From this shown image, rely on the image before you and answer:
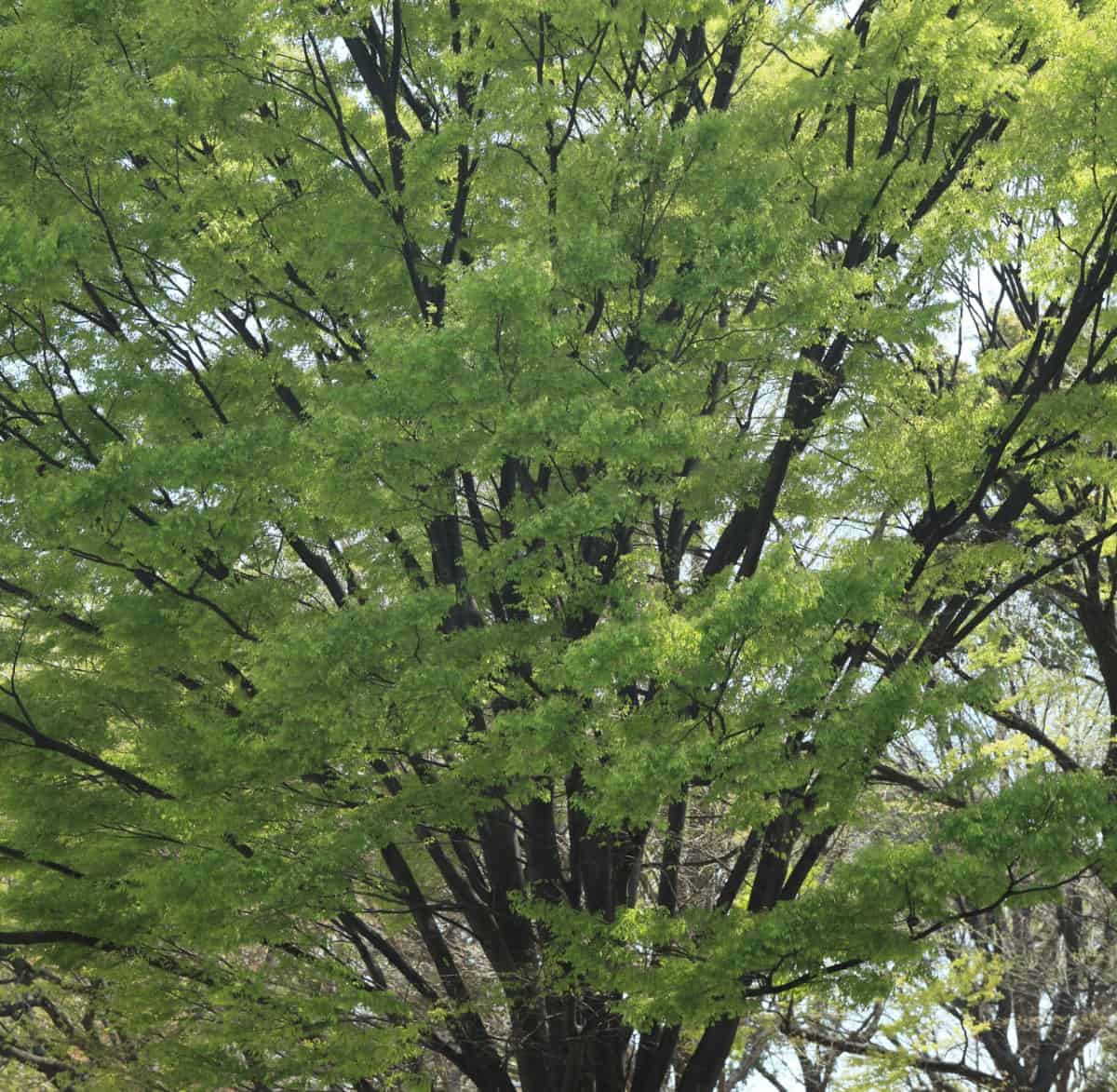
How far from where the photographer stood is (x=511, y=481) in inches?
352

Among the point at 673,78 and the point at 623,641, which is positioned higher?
the point at 673,78

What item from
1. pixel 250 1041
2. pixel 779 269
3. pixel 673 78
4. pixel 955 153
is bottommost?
pixel 250 1041

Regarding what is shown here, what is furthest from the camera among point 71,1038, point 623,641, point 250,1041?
point 71,1038

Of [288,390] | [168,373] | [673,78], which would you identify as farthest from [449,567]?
[673,78]

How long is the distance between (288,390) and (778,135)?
3.94 metres

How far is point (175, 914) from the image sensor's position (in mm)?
7422

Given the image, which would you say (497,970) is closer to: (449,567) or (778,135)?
(449,567)

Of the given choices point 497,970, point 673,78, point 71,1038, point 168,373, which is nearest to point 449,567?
point 168,373

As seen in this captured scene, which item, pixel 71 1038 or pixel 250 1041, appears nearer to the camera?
pixel 250 1041

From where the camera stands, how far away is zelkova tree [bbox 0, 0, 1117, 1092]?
6602 mm

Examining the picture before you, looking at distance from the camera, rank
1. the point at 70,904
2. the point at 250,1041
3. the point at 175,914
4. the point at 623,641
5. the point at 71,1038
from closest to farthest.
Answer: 1. the point at 623,641
2. the point at 175,914
3. the point at 250,1041
4. the point at 70,904
5. the point at 71,1038

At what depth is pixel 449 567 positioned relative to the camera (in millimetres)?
8523

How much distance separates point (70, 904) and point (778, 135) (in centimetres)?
733

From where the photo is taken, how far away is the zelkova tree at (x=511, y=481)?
21.7 ft
